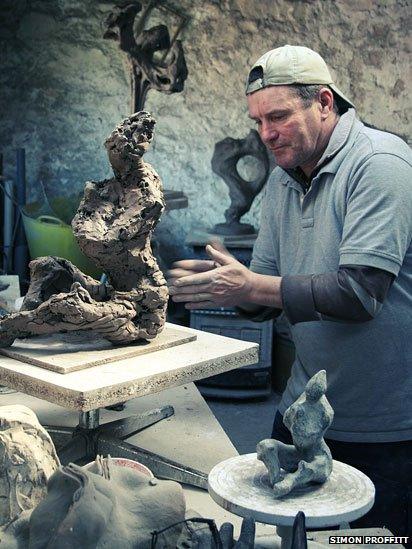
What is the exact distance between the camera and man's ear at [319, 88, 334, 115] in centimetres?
281

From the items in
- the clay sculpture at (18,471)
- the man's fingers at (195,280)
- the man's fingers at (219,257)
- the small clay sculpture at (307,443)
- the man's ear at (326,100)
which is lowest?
the clay sculpture at (18,471)

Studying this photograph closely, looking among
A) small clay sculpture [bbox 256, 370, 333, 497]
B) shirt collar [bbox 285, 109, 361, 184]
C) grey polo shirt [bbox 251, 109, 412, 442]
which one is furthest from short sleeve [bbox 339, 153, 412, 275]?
small clay sculpture [bbox 256, 370, 333, 497]

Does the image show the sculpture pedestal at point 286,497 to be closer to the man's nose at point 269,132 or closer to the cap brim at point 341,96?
the man's nose at point 269,132

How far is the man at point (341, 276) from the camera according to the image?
260cm

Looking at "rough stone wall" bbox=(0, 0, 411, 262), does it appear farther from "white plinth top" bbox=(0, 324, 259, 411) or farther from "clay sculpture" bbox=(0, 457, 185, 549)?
"clay sculpture" bbox=(0, 457, 185, 549)

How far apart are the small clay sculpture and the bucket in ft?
10.6

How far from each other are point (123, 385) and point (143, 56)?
338 centimetres

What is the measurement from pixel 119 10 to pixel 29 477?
13.6 ft

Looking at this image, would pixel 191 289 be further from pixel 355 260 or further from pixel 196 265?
pixel 355 260

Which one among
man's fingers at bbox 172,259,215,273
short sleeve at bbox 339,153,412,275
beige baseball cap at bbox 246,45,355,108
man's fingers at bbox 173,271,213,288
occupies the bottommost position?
man's fingers at bbox 173,271,213,288

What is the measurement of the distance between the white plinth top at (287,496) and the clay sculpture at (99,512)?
0.40 ft

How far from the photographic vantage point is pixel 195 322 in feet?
19.3

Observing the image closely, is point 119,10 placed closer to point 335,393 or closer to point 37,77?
point 37,77

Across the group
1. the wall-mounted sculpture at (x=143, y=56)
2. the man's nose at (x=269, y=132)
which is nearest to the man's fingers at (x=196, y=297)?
the man's nose at (x=269, y=132)
